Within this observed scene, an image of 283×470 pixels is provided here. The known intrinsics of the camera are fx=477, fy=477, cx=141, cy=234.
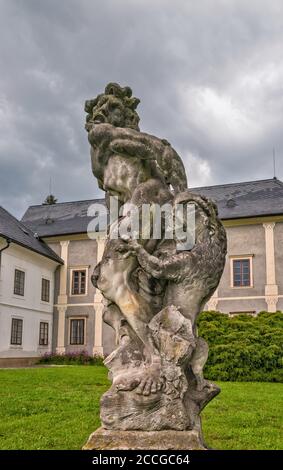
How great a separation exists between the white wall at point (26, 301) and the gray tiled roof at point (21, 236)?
0.28 m

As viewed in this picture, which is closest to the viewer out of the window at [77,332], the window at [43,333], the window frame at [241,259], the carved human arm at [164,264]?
the carved human arm at [164,264]

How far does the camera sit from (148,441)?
2777 millimetres

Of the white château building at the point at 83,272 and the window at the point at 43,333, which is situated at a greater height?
the white château building at the point at 83,272

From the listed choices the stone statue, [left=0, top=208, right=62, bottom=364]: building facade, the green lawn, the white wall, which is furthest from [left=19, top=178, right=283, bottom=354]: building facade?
the stone statue

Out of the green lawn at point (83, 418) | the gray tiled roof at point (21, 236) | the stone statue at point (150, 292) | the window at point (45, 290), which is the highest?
the gray tiled roof at point (21, 236)

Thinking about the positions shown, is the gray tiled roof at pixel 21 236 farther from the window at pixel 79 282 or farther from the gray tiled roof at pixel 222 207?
the window at pixel 79 282

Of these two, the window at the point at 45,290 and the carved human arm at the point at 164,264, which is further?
the window at the point at 45,290

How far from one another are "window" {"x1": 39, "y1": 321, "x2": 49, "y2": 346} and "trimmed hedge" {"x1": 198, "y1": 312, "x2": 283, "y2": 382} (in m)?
12.4

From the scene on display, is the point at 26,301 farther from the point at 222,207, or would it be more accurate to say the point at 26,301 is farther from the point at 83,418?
the point at 83,418

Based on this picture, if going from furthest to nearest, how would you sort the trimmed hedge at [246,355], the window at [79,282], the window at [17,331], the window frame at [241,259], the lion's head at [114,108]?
the window at [79,282], the window frame at [241,259], the window at [17,331], the trimmed hedge at [246,355], the lion's head at [114,108]

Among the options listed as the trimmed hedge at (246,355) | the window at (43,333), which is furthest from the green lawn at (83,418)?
the window at (43,333)

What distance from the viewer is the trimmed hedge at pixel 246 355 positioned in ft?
41.2

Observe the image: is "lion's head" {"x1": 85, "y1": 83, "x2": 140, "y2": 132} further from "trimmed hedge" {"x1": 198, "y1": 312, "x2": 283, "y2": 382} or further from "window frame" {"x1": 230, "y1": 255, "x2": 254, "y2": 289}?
"window frame" {"x1": 230, "y1": 255, "x2": 254, "y2": 289}
